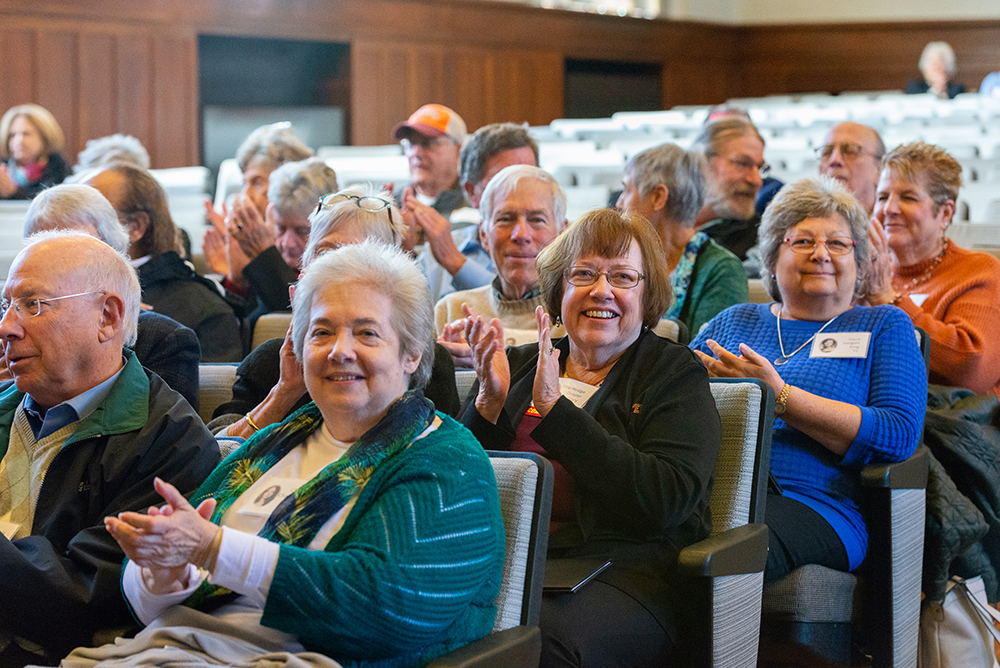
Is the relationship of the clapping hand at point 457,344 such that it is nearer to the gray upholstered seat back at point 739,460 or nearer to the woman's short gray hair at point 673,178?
the gray upholstered seat back at point 739,460

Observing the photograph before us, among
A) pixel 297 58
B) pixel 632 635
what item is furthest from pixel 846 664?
pixel 297 58

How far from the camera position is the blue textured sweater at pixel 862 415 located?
2.32m

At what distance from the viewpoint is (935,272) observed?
3016mm

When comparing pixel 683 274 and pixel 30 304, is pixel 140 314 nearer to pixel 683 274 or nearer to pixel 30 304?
pixel 30 304

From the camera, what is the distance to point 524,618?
65.1 inches

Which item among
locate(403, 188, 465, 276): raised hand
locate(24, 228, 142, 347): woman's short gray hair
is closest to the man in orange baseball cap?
locate(403, 188, 465, 276): raised hand

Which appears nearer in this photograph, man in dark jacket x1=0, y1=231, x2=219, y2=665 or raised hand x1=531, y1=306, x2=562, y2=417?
man in dark jacket x1=0, y1=231, x2=219, y2=665

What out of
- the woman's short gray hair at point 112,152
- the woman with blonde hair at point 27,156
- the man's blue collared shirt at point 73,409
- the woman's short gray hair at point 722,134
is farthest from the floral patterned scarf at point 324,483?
the woman with blonde hair at point 27,156

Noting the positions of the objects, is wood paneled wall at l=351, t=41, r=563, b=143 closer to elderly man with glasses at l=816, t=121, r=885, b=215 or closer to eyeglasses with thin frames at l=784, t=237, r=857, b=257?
elderly man with glasses at l=816, t=121, r=885, b=215

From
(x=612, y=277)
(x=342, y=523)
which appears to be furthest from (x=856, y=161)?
(x=342, y=523)

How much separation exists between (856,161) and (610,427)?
2.35 metres

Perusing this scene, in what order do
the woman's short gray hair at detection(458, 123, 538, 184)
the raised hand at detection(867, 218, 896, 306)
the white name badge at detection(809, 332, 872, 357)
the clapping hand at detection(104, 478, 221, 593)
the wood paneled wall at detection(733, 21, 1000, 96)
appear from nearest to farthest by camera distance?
the clapping hand at detection(104, 478, 221, 593), the white name badge at detection(809, 332, 872, 357), the raised hand at detection(867, 218, 896, 306), the woman's short gray hair at detection(458, 123, 538, 184), the wood paneled wall at detection(733, 21, 1000, 96)

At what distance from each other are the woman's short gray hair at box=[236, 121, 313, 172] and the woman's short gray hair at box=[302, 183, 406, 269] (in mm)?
1721

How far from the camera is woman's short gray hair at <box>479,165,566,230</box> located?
2986mm
